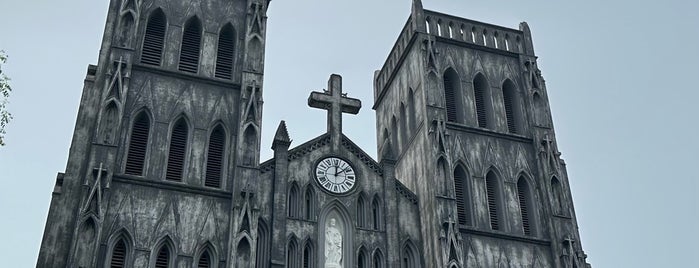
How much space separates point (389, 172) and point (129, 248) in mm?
10134

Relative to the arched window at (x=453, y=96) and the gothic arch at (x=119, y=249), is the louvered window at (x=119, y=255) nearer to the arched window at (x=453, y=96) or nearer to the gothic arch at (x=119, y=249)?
the gothic arch at (x=119, y=249)

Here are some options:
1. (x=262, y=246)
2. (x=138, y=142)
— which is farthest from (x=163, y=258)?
(x=138, y=142)

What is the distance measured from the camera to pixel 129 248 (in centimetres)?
2700

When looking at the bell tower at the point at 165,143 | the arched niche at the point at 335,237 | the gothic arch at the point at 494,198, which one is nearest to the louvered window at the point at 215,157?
the bell tower at the point at 165,143

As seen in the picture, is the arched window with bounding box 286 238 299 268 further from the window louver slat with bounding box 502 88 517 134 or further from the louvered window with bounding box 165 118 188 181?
the window louver slat with bounding box 502 88 517 134

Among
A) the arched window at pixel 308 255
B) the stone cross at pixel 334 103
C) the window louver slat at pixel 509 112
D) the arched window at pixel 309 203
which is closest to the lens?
the arched window at pixel 308 255

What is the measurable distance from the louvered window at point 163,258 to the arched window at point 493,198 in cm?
1191

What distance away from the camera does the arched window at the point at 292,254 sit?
2912 cm

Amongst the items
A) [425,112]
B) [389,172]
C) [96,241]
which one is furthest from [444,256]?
[96,241]

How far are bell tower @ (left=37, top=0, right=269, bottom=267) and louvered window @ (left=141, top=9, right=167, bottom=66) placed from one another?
1.7 inches

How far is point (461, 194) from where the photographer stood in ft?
108

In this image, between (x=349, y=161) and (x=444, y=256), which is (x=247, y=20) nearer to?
(x=349, y=161)

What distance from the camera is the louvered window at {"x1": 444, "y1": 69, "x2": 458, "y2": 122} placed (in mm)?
35244

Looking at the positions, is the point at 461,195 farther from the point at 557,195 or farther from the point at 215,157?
the point at 215,157
